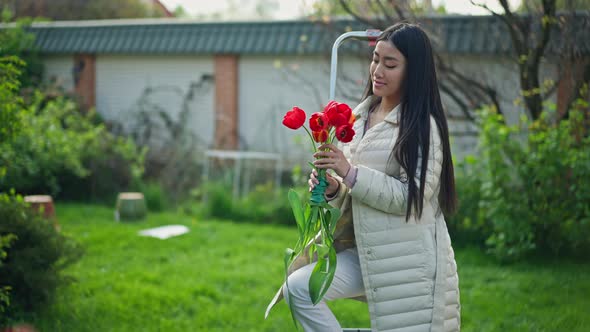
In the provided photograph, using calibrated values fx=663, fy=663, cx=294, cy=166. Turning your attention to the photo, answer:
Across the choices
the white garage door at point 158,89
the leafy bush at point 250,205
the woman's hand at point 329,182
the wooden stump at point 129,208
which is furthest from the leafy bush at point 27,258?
the white garage door at point 158,89

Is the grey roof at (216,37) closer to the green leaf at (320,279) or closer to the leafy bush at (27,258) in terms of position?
the leafy bush at (27,258)

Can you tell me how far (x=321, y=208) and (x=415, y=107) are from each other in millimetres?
574

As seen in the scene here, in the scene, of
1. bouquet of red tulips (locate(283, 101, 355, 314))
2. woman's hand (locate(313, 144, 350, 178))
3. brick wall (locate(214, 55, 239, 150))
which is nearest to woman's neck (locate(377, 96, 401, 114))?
bouquet of red tulips (locate(283, 101, 355, 314))

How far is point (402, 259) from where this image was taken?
2736mm

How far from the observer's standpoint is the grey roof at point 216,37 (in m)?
8.59

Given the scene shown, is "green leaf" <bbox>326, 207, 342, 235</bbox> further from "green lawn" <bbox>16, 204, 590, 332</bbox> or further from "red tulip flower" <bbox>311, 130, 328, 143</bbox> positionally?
"green lawn" <bbox>16, 204, 590, 332</bbox>

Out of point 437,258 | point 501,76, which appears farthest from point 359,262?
point 501,76

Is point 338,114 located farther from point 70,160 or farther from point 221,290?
point 70,160

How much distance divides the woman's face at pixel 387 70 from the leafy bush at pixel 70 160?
5.66m

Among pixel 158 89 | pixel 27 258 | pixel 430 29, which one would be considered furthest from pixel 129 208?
pixel 158 89

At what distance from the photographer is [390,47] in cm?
276

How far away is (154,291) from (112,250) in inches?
58.7

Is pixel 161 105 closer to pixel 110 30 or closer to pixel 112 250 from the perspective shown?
pixel 110 30

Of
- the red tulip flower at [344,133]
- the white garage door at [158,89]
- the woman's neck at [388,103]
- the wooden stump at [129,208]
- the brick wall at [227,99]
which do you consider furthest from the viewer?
the white garage door at [158,89]
